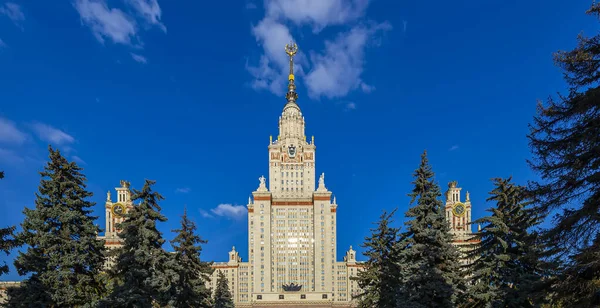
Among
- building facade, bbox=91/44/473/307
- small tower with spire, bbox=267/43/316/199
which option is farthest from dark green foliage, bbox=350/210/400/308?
small tower with spire, bbox=267/43/316/199

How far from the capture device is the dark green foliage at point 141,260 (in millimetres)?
21781

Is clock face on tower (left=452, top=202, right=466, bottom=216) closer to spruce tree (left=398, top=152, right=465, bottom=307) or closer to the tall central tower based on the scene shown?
the tall central tower

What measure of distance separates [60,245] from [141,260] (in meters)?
4.97

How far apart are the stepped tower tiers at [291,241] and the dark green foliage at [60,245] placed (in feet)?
303

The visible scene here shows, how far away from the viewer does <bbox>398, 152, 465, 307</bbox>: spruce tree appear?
21281 millimetres

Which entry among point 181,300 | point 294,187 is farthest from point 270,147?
point 181,300

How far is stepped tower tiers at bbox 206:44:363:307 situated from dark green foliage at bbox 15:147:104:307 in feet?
303

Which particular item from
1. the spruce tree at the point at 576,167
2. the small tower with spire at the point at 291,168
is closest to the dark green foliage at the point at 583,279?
the spruce tree at the point at 576,167

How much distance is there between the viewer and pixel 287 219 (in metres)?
121

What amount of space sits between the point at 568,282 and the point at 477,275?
12.4 meters

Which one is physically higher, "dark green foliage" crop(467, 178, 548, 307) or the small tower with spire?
the small tower with spire

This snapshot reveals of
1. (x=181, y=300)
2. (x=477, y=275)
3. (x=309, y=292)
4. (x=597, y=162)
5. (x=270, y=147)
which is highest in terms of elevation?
(x=270, y=147)

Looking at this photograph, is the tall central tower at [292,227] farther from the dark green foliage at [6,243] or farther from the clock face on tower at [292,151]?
the dark green foliage at [6,243]

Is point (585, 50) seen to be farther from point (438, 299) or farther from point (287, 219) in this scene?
point (287, 219)
